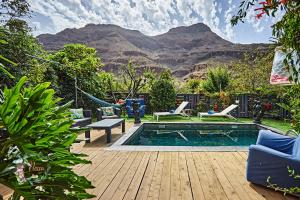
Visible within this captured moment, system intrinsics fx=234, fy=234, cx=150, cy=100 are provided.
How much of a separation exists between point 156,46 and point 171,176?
62396mm

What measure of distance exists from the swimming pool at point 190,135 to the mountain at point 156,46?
130 feet

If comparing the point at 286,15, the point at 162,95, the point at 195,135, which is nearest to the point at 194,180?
the point at 286,15

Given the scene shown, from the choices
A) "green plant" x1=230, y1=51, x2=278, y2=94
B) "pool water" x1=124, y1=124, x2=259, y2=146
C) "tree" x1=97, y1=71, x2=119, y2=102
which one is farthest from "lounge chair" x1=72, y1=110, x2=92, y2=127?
"green plant" x1=230, y1=51, x2=278, y2=94

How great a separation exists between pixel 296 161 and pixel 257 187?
23.5 inches

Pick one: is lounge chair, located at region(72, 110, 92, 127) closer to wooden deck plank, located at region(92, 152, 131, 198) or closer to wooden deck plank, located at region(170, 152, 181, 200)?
wooden deck plank, located at region(92, 152, 131, 198)

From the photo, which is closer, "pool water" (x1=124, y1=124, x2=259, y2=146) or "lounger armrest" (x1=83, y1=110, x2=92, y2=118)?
"pool water" (x1=124, y1=124, x2=259, y2=146)

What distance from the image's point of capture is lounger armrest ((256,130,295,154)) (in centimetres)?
325

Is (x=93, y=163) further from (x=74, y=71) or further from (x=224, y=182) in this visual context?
(x=74, y=71)

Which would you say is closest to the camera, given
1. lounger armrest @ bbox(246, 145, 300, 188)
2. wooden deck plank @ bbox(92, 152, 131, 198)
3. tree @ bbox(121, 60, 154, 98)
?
lounger armrest @ bbox(246, 145, 300, 188)

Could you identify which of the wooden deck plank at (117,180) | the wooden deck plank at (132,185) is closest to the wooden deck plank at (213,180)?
the wooden deck plank at (132,185)

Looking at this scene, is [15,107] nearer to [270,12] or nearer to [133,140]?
[270,12]

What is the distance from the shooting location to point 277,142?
130 inches

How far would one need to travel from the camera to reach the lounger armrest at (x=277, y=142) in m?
3.25

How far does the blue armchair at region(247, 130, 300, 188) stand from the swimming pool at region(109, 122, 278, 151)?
9.15 feet
